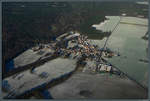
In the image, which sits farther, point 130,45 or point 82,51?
point 130,45

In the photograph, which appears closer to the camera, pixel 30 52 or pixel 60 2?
pixel 30 52

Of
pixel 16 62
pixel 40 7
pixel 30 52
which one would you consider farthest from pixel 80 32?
pixel 40 7

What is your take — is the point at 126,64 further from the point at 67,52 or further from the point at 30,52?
the point at 30,52

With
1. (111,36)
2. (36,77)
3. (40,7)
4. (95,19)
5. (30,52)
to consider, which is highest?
(40,7)

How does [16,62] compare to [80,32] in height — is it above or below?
below

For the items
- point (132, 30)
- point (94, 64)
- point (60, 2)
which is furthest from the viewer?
point (60, 2)

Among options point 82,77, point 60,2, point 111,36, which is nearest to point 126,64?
point 82,77

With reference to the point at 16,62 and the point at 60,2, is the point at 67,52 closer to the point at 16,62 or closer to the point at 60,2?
the point at 16,62

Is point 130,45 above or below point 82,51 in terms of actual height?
above

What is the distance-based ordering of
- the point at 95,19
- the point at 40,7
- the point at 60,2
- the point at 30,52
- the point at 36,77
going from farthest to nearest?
the point at 60,2 → the point at 40,7 → the point at 95,19 → the point at 30,52 → the point at 36,77
